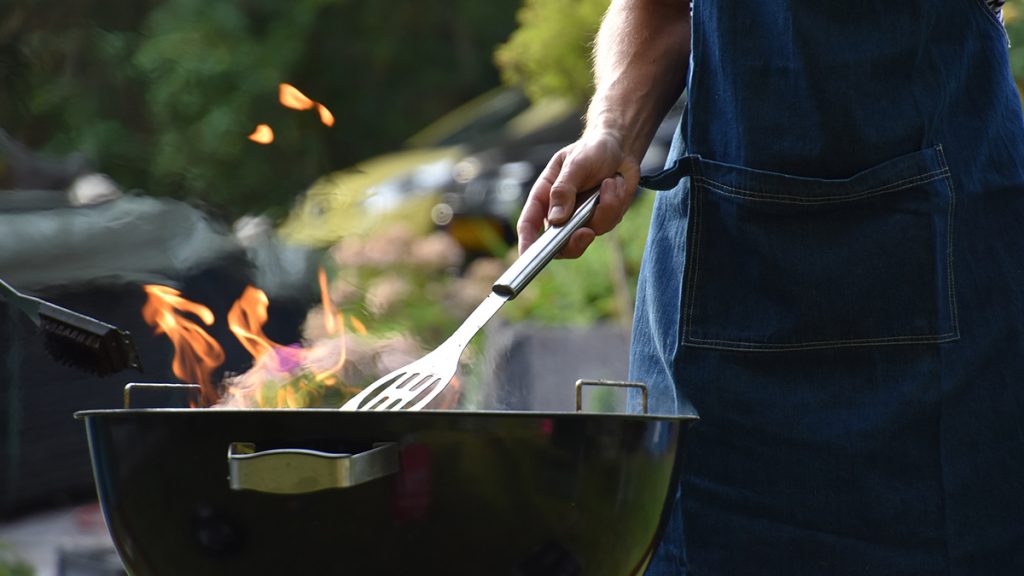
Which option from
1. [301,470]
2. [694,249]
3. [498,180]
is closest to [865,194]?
[694,249]

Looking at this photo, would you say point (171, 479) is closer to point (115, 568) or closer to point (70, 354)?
point (70, 354)

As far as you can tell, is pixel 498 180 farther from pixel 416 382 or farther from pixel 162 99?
pixel 416 382

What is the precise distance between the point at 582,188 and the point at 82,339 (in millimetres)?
495

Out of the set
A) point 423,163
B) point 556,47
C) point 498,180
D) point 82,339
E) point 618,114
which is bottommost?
point 82,339

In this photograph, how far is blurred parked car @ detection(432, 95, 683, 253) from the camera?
320 inches

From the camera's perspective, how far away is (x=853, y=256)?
116 centimetres

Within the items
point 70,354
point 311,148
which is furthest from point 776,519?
point 311,148

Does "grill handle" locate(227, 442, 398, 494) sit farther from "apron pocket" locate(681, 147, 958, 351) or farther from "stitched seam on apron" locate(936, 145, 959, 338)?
"stitched seam on apron" locate(936, 145, 959, 338)

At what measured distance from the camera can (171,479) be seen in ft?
2.88

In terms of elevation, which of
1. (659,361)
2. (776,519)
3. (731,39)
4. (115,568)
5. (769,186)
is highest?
(731,39)

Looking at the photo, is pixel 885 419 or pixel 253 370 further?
pixel 253 370

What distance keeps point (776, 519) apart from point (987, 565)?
8.4 inches

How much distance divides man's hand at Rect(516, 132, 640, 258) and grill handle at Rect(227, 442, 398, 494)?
1.22 ft

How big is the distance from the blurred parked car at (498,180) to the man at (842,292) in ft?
21.6
